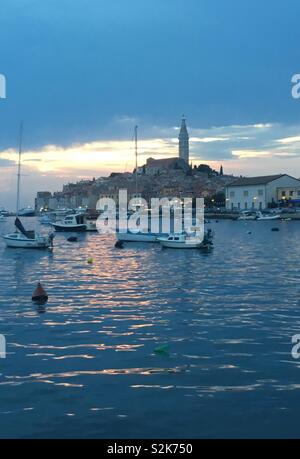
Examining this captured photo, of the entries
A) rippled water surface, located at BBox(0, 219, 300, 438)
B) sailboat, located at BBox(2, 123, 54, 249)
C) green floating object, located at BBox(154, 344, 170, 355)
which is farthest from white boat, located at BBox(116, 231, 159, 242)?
green floating object, located at BBox(154, 344, 170, 355)

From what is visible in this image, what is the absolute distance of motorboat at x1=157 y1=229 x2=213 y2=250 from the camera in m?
48.5

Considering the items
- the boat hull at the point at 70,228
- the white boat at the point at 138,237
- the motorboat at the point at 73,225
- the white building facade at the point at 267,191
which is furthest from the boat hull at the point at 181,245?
the white building facade at the point at 267,191

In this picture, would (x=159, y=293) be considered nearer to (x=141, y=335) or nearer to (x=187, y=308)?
Result: (x=187, y=308)

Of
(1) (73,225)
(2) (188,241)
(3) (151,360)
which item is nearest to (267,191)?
(1) (73,225)

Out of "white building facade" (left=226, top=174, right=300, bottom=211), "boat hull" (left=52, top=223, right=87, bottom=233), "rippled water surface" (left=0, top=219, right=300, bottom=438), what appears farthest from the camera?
"white building facade" (left=226, top=174, right=300, bottom=211)

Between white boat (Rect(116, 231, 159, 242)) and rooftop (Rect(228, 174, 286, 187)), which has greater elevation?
rooftop (Rect(228, 174, 286, 187))

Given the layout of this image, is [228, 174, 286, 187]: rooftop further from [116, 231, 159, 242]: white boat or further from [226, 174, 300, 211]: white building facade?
[116, 231, 159, 242]: white boat

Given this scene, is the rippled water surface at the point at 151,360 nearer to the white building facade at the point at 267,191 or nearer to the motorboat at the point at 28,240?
the motorboat at the point at 28,240

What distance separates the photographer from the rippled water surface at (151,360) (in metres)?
10.1

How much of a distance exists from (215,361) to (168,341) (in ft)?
7.30

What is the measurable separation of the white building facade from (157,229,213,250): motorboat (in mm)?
95186

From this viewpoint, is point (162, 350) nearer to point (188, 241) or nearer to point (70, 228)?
point (188, 241)

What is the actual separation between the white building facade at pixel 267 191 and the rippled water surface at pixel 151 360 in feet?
385
